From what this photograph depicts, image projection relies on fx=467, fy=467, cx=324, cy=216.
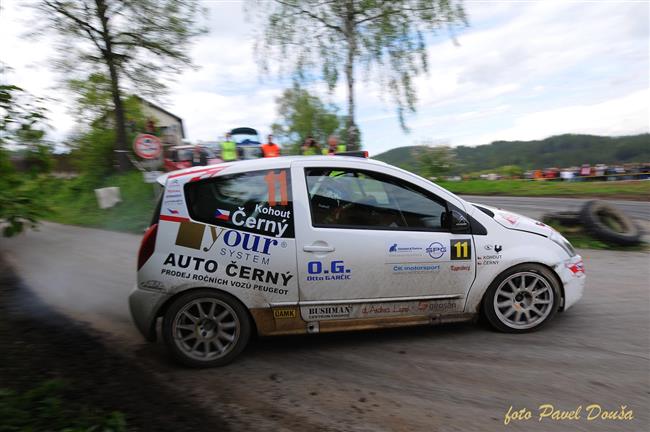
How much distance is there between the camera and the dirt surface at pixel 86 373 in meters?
3.09

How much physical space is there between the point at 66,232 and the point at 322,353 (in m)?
9.67

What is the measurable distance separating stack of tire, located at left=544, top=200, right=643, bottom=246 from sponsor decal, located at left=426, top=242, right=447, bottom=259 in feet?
17.1

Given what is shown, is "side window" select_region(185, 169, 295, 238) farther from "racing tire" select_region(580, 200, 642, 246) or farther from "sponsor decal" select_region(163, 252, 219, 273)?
"racing tire" select_region(580, 200, 642, 246)

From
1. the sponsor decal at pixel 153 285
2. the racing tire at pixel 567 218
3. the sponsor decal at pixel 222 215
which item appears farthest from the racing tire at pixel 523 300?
the racing tire at pixel 567 218

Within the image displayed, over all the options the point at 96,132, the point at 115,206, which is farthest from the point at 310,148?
the point at 96,132

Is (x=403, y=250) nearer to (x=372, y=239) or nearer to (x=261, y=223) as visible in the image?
(x=372, y=239)

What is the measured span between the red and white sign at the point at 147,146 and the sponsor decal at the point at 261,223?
8358mm

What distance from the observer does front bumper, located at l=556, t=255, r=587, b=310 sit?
433cm

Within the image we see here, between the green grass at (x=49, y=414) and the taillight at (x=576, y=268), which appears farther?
the taillight at (x=576, y=268)

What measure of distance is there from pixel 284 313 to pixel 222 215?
99 cm

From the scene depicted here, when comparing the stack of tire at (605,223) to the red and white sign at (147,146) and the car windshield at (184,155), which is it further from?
the car windshield at (184,155)

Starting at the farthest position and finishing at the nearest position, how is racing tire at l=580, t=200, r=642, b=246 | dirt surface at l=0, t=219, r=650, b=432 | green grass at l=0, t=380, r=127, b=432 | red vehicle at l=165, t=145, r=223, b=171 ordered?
red vehicle at l=165, t=145, r=223, b=171, racing tire at l=580, t=200, r=642, b=246, dirt surface at l=0, t=219, r=650, b=432, green grass at l=0, t=380, r=127, b=432

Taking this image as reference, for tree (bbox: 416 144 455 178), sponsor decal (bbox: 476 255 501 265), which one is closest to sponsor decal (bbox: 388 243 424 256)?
sponsor decal (bbox: 476 255 501 265)

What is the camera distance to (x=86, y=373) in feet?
12.0
